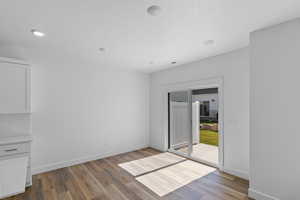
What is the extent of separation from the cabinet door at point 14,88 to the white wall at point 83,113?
13.1 inches

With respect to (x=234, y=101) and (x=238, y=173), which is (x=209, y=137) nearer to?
(x=238, y=173)

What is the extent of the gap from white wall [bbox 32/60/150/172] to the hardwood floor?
0.51 m

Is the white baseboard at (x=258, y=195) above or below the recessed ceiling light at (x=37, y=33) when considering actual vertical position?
below

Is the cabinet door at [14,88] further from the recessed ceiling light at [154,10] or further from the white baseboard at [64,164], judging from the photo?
the recessed ceiling light at [154,10]

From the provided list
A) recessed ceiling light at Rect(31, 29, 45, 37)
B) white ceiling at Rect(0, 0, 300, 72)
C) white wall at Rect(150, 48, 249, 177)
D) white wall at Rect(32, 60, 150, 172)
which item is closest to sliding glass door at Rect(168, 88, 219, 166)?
white wall at Rect(150, 48, 249, 177)

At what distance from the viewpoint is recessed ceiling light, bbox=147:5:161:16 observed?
63.4 inches

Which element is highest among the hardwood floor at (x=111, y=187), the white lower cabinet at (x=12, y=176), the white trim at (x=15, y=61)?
the white trim at (x=15, y=61)

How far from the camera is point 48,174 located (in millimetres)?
2941

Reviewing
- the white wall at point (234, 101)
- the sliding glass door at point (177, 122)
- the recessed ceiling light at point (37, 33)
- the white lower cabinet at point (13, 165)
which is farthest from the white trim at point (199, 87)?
the white lower cabinet at point (13, 165)

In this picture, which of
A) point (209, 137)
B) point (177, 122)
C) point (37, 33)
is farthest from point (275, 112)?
point (209, 137)

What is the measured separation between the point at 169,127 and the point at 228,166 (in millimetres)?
1955

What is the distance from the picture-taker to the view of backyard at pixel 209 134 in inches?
200

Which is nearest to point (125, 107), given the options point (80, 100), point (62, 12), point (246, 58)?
point (80, 100)

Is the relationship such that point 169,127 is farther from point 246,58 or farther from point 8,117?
point 8,117
